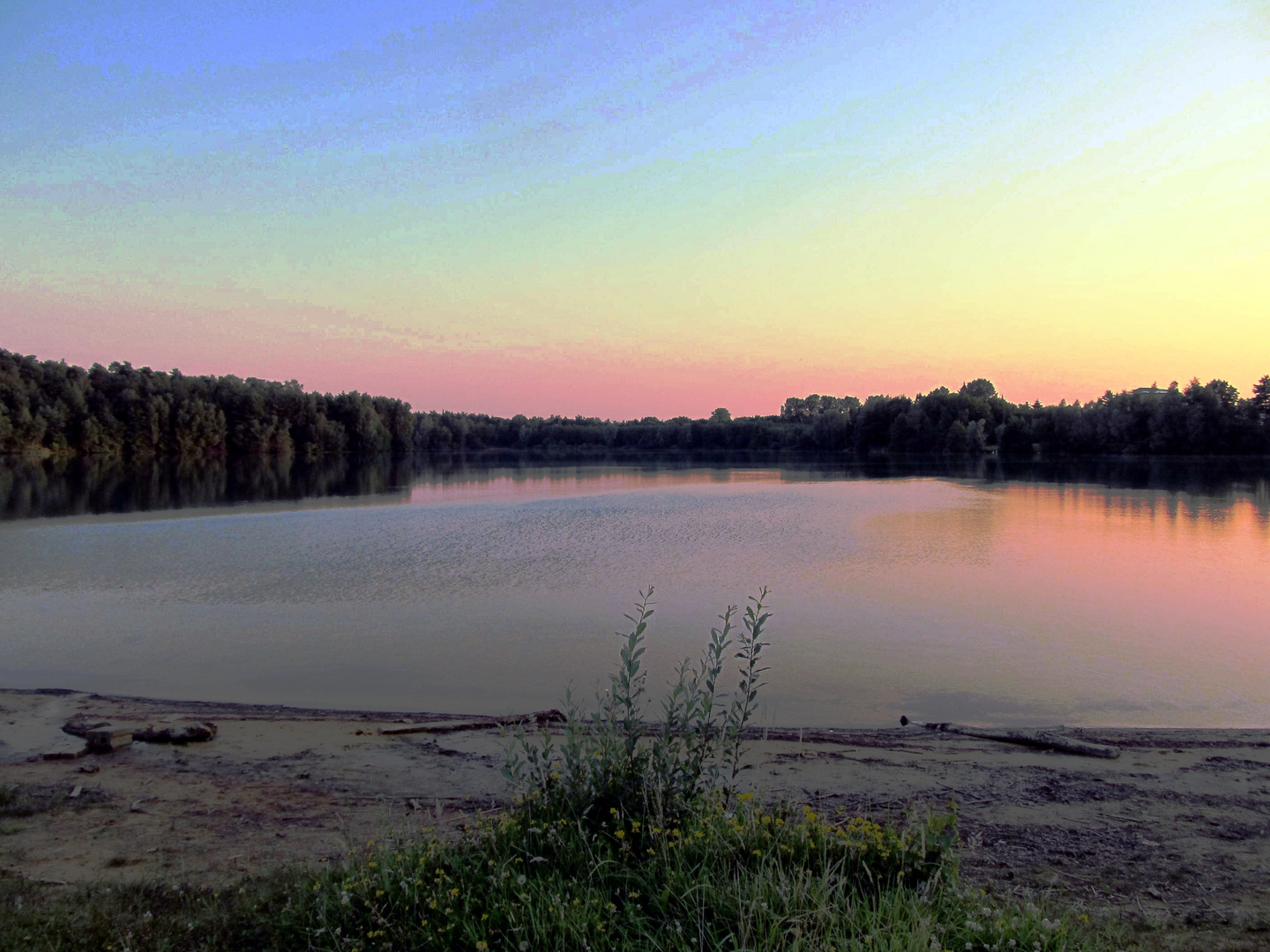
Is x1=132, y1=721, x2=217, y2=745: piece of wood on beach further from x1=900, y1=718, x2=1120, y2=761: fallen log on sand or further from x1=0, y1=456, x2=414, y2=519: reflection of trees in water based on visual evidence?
x1=0, y1=456, x2=414, y2=519: reflection of trees in water

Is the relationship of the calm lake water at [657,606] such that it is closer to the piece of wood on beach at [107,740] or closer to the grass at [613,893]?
the piece of wood on beach at [107,740]

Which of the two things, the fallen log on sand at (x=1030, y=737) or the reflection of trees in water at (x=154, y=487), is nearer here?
the fallen log on sand at (x=1030, y=737)

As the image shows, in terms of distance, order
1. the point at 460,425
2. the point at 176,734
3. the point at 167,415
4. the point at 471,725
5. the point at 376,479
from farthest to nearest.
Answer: the point at 460,425 → the point at 167,415 → the point at 376,479 → the point at 471,725 → the point at 176,734

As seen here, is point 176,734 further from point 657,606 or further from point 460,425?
point 460,425

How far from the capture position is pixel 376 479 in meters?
48.9

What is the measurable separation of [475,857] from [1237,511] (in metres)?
31.0

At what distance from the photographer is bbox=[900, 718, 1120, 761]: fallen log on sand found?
6363 millimetres

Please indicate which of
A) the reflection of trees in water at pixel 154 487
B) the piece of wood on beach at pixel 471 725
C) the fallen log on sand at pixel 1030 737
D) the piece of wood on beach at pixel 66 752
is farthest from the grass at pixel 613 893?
the reflection of trees in water at pixel 154 487

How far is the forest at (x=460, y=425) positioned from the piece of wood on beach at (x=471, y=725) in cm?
7075

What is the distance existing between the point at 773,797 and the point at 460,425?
117 m

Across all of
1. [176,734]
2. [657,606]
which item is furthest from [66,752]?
[657,606]

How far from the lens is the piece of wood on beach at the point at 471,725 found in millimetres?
6957

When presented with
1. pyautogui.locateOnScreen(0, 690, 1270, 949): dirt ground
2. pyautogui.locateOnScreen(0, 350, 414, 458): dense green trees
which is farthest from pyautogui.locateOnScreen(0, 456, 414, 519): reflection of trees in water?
pyautogui.locateOnScreen(0, 690, 1270, 949): dirt ground

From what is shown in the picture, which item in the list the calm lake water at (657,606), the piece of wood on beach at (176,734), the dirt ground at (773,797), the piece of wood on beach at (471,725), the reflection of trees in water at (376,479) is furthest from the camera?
the reflection of trees in water at (376,479)
